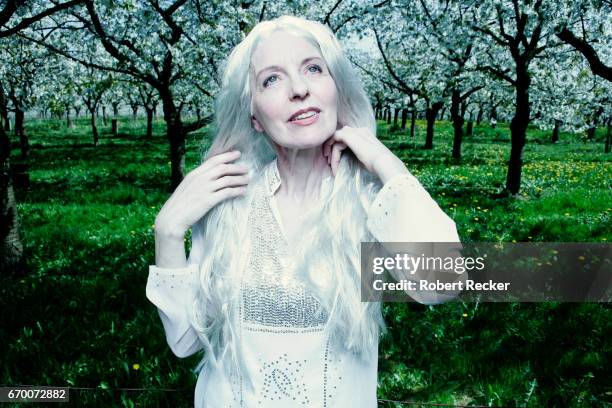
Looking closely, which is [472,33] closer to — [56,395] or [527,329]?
[527,329]

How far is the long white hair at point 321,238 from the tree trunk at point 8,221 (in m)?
4.51

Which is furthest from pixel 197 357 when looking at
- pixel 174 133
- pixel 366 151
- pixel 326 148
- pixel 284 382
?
pixel 174 133

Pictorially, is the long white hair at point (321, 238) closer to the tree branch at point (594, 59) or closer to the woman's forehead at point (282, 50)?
the woman's forehead at point (282, 50)

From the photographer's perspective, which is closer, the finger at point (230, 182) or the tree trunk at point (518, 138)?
the finger at point (230, 182)

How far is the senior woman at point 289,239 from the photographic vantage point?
139 centimetres

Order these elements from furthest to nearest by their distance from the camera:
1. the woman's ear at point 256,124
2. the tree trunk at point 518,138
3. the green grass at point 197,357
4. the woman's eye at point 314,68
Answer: the tree trunk at point 518,138 < the green grass at point 197,357 < the woman's ear at point 256,124 < the woman's eye at point 314,68

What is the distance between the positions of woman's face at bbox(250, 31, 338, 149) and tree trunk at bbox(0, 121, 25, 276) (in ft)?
15.1

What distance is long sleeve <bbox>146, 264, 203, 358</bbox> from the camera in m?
1.40

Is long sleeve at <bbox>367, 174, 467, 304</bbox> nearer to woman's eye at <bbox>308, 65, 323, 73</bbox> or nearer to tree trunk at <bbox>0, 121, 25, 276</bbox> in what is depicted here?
woman's eye at <bbox>308, 65, 323, 73</bbox>

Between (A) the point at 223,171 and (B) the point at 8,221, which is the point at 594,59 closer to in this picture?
(A) the point at 223,171

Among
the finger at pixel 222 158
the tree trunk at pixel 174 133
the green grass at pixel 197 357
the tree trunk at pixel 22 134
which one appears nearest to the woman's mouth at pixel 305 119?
the finger at pixel 222 158

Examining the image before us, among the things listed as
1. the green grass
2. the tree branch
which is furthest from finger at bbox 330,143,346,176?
the tree branch

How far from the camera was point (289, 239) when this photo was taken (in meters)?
1.54

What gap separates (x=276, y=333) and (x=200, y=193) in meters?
0.46
